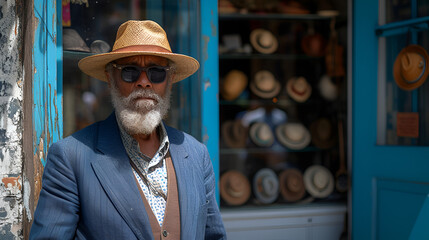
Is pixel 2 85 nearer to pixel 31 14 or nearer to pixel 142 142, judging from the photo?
pixel 31 14

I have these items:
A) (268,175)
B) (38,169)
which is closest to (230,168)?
(268,175)

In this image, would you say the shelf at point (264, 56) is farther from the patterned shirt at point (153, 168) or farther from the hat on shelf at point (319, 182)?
the patterned shirt at point (153, 168)

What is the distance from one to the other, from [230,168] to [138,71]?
2703 mm

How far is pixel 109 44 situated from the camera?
8.24 ft

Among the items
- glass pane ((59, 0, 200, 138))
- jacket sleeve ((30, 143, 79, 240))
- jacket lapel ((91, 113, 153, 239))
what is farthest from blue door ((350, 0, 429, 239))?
jacket sleeve ((30, 143, 79, 240))

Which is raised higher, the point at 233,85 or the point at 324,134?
the point at 233,85

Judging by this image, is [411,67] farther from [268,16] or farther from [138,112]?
[138,112]

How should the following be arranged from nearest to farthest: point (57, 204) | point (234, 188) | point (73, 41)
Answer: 1. point (57, 204)
2. point (73, 41)
3. point (234, 188)

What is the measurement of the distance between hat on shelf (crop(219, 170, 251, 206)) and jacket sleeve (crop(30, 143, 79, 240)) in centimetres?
254

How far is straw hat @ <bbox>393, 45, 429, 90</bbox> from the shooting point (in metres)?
2.96

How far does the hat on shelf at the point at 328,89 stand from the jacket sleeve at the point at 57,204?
3189 millimetres

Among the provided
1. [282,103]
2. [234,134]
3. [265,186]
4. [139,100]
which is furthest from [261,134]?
[139,100]

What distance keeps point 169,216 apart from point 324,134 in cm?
293

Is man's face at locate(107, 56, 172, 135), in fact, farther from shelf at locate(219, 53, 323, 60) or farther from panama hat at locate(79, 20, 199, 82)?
shelf at locate(219, 53, 323, 60)
